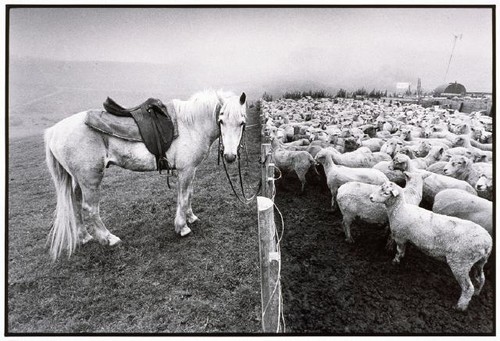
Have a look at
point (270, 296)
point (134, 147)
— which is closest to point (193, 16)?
point (134, 147)

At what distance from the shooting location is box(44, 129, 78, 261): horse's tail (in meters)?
4.86

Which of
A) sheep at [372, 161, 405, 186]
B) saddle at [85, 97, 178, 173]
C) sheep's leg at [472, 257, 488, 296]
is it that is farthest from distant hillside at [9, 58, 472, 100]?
sheep's leg at [472, 257, 488, 296]

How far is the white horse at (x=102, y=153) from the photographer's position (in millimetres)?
4555

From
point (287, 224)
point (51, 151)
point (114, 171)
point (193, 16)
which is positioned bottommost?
point (114, 171)

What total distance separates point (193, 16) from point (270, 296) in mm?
4073

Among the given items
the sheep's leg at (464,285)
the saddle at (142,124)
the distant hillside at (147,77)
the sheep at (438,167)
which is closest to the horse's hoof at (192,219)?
the saddle at (142,124)

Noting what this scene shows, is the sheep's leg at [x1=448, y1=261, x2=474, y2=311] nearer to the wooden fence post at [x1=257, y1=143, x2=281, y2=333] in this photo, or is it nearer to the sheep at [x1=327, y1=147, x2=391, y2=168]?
the wooden fence post at [x1=257, y1=143, x2=281, y2=333]

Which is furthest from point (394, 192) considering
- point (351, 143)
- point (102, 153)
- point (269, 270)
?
point (351, 143)

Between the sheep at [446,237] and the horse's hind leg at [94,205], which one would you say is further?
the horse's hind leg at [94,205]

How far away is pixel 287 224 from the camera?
631cm

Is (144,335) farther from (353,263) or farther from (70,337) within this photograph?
(353,263)

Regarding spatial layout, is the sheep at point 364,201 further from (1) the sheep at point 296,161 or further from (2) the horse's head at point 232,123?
(1) the sheep at point 296,161

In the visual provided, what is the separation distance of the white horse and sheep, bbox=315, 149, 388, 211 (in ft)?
10.3

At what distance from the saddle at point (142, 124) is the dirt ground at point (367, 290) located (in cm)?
293
